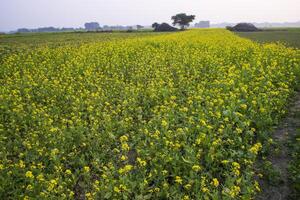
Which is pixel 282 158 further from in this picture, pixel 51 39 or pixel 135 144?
pixel 51 39

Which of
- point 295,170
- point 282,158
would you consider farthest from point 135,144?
point 295,170

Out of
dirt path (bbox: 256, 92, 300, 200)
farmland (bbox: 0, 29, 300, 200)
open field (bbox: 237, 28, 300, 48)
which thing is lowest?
dirt path (bbox: 256, 92, 300, 200)

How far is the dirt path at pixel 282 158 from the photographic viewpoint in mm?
5068

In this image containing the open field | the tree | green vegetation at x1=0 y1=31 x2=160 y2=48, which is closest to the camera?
the open field

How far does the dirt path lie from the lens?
A: 16.6ft

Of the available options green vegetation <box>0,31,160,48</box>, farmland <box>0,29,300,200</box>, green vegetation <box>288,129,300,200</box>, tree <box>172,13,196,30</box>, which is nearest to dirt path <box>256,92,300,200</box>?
green vegetation <box>288,129,300,200</box>

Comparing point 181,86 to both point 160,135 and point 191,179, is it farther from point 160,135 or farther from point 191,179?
point 191,179

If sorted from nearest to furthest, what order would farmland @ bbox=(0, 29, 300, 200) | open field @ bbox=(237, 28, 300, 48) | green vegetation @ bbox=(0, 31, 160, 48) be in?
1. farmland @ bbox=(0, 29, 300, 200)
2. open field @ bbox=(237, 28, 300, 48)
3. green vegetation @ bbox=(0, 31, 160, 48)

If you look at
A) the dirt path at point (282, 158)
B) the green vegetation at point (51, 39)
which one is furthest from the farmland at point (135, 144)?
the green vegetation at point (51, 39)

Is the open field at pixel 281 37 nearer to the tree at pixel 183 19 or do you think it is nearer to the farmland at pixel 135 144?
the farmland at pixel 135 144

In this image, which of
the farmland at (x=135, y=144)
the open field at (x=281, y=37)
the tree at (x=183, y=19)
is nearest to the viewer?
the farmland at (x=135, y=144)

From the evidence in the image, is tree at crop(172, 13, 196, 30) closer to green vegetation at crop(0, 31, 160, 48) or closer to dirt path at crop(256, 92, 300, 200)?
green vegetation at crop(0, 31, 160, 48)

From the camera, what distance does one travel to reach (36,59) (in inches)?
674

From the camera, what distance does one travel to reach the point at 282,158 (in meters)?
6.12
